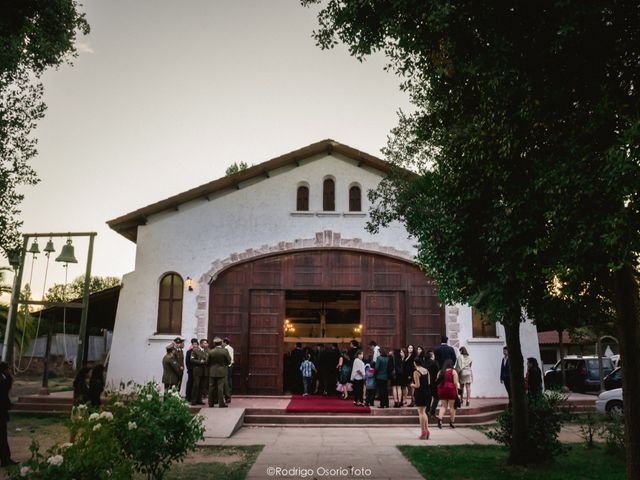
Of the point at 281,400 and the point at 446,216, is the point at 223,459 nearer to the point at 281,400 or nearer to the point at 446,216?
the point at 446,216

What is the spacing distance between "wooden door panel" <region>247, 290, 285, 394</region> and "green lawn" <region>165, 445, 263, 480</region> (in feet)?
20.8

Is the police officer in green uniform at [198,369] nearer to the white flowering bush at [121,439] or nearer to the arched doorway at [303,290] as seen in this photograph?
the arched doorway at [303,290]

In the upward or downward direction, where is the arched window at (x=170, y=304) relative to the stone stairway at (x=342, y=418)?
upward

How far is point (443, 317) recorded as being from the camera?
16391 millimetres

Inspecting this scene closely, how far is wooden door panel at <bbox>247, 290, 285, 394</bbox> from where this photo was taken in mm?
16109

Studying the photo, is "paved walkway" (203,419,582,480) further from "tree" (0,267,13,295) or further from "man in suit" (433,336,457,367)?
"tree" (0,267,13,295)

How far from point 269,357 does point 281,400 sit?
4.84ft

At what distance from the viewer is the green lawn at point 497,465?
7496 millimetres

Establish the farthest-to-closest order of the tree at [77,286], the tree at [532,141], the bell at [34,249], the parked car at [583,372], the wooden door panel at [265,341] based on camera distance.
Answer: the tree at [77,286] < the parked car at [583,372] < the wooden door panel at [265,341] < the bell at [34,249] < the tree at [532,141]

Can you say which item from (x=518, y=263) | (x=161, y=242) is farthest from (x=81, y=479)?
(x=161, y=242)

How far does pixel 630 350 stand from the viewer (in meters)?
5.54

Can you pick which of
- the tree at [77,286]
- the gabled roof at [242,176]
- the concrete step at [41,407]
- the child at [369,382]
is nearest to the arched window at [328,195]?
the gabled roof at [242,176]

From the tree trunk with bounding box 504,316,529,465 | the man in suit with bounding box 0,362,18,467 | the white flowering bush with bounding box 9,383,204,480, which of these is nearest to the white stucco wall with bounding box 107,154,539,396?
the man in suit with bounding box 0,362,18,467

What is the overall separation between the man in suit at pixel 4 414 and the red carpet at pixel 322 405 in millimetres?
6568
